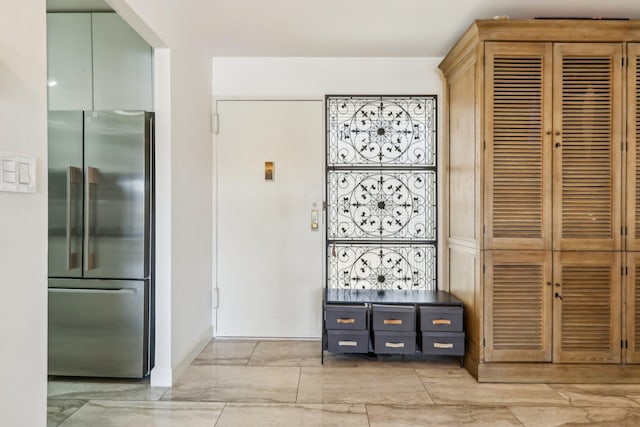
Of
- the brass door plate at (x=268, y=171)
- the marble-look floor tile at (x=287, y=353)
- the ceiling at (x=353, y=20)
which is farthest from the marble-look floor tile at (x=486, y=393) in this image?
the ceiling at (x=353, y=20)

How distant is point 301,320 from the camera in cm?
332

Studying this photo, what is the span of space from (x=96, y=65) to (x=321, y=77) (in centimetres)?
170

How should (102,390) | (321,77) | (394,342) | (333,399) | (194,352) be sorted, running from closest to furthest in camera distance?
(333,399), (102,390), (394,342), (194,352), (321,77)

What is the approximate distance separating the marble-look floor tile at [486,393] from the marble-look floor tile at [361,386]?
3.9 inches

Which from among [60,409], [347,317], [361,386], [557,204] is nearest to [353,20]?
[557,204]

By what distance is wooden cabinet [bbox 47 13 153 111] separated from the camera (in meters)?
2.49

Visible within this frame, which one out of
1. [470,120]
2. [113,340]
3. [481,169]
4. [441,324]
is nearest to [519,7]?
[470,120]

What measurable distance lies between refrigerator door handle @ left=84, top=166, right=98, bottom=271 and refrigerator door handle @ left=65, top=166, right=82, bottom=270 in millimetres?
64

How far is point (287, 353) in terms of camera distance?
3006 millimetres

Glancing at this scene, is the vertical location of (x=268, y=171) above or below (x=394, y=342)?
above

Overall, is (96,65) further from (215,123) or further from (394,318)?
(394,318)

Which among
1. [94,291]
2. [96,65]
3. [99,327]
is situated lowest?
[99,327]

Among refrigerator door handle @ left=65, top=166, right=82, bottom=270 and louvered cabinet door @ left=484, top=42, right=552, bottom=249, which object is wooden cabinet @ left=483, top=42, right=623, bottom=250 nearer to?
louvered cabinet door @ left=484, top=42, right=552, bottom=249
